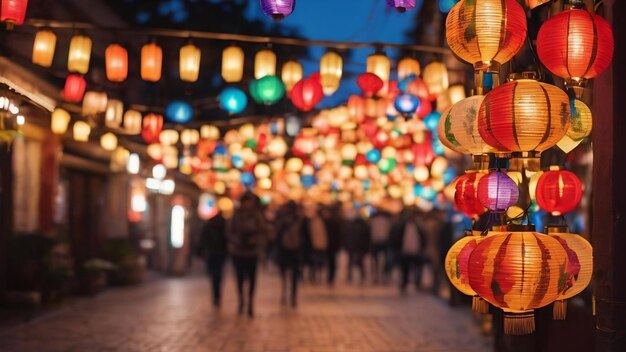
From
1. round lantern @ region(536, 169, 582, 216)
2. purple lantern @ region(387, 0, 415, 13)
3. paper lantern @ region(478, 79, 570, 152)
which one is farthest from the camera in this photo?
→ purple lantern @ region(387, 0, 415, 13)

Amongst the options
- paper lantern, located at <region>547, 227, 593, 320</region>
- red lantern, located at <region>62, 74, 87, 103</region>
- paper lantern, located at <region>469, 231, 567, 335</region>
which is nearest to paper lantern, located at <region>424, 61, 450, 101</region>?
red lantern, located at <region>62, 74, 87, 103</region>

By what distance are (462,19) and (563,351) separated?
316 cm

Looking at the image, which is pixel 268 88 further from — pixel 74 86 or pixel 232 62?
pixel 74 86

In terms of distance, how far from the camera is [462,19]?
278 inches

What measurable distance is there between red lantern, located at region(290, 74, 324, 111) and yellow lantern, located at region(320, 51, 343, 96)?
14cm

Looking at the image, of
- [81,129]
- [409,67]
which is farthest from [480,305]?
[81,129]

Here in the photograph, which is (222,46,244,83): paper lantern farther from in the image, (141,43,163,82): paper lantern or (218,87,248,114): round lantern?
(218,87,248,114): round lantern

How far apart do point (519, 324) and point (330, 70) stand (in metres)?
8.36

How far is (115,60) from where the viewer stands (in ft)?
45.7

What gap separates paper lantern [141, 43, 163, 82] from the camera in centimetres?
1395

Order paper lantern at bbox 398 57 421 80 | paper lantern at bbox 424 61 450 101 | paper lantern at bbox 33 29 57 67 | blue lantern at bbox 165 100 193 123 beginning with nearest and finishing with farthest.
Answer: paper lantern at bbox 33 29 57 67, paper lantern at bbox 424 61 450 101, paper lantern at bbox 398 57 421 80, blue lantern at bbox 165 100 193 123

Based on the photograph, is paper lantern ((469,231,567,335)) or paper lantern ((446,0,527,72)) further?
paper lantern ((446,0,527,72))

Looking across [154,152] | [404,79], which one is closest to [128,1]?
[154,152]

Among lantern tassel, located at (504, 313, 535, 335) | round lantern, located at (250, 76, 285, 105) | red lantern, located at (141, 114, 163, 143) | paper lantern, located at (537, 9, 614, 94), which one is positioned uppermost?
round lantern, located at (250, 76, 285, 105)
